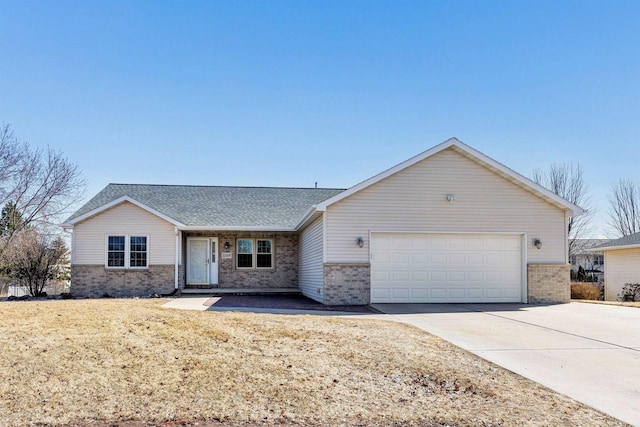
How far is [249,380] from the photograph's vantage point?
5965 millimetres

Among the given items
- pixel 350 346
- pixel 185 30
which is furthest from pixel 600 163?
pixel 350 346

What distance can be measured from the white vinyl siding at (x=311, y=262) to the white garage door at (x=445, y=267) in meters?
1.79

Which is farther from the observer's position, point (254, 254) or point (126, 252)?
point (254, 254)

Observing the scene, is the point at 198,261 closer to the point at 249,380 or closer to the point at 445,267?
the point at 445,267

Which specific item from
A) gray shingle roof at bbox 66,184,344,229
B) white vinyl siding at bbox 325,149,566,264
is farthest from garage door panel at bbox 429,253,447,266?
gray shingle roof at bbox 66,184,344,229

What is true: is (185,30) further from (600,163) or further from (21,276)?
(600,163)

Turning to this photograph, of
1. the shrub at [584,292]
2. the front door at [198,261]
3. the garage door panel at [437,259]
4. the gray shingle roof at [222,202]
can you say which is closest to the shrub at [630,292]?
the shrub at [584,292]

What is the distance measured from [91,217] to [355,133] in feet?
36.0

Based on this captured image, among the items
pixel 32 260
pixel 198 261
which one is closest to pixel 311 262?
pixel 198 261

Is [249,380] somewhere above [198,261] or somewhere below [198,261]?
below

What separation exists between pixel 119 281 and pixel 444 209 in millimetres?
12307

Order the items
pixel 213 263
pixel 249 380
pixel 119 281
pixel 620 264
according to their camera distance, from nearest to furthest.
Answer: pixel 249 380 < pixel 119 281 < pixel 213 263 < pixel 620 264

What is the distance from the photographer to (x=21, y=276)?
20.9 meters

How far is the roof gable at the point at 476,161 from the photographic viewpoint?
1509cm
